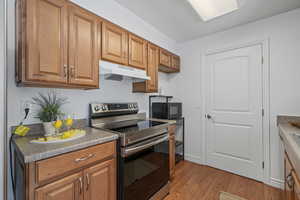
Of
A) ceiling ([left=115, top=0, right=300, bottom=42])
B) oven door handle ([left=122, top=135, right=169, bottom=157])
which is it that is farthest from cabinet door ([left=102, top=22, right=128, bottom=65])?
oven door handle ([left=122, top=135, right=169, bottom=157])

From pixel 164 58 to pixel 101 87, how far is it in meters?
1.27

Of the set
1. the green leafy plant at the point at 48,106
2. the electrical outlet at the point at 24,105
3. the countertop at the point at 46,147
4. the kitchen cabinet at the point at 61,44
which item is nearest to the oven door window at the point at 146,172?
the countertop at the point at 46,147

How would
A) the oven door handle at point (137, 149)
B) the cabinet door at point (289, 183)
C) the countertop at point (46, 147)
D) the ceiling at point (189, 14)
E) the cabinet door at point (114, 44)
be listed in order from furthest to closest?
the ceiling at point (189, 14)
the cabinet door at point (114, 44)
the oven door handle at point (137, 149)
the cabinet door at point (289, 183)
the countertop at point (46, 147)

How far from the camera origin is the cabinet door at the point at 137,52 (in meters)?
1.82

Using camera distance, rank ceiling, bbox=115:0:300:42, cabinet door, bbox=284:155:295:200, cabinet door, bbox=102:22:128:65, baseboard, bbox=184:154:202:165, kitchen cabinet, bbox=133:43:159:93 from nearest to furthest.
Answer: cabinet door, bbox=284:155:295:200 < cabinet door, bbox=102:22:128:65 < ceiling, bbox=115:0:300:42 < kitchen cabinet, bbox=133:43:159:93 < baseboard, bbox=184:154:202:165

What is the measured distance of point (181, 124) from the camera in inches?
113

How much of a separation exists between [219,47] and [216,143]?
176 centimetres

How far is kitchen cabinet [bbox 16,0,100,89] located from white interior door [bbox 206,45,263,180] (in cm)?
210

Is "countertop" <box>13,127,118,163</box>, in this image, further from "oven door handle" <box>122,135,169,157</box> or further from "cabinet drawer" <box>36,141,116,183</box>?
"oven door handle" <box>122,135,169,157</box>

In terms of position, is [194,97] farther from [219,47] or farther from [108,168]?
[108,168]

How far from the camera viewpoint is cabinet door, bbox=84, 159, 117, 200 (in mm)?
1042

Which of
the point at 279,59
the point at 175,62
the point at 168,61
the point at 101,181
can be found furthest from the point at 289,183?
the point at 175,62

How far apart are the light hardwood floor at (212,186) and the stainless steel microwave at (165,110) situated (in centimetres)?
99

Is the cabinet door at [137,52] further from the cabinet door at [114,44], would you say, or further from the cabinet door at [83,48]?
the cabinet door at [83,48]
